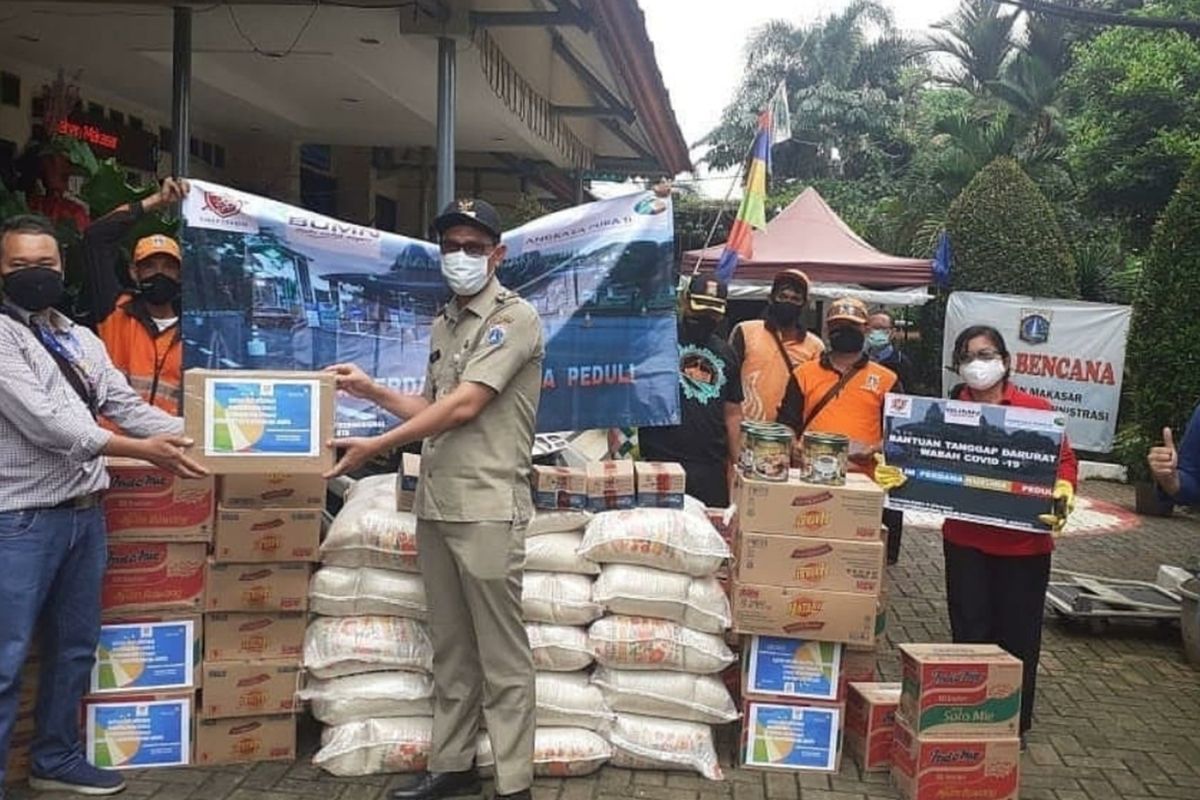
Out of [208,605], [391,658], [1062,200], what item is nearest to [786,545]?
[391,658]

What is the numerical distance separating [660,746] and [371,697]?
1.02 meters

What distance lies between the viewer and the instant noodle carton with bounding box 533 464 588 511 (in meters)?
3.82

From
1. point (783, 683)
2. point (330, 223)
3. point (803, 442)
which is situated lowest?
point (783, 683)

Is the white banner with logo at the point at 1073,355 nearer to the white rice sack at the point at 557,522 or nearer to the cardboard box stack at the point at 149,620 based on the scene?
the white rice sack at the point at 557,522

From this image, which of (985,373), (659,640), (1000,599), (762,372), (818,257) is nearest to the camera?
(659,640)

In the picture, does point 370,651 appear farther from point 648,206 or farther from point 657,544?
point 648,206

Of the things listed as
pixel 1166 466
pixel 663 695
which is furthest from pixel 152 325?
pixel 1166 466

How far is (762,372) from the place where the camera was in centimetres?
503

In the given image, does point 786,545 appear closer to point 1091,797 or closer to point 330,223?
point 1091,797

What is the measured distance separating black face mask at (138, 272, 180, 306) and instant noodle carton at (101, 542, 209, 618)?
1.00 metres

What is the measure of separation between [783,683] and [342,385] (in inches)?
73.3

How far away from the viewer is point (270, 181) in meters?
10.4

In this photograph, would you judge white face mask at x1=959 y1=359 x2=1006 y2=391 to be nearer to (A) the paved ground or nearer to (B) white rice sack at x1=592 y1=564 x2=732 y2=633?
(B) white rice sack at x1=592 y1=564 x2=732 y2=633

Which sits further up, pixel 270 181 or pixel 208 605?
pixel 270 181
